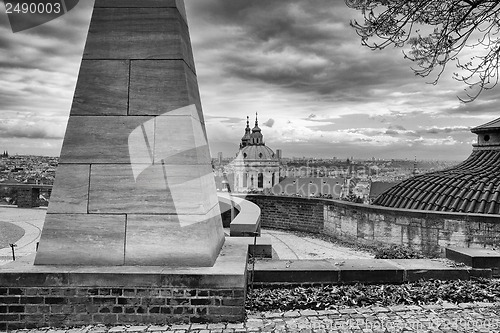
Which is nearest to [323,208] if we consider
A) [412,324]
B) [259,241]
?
[259,241]

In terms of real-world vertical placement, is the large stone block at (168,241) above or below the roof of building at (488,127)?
below

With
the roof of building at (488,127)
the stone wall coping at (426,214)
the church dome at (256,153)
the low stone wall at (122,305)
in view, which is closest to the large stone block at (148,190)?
the low stone wall at (122,305)

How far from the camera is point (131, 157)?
4496mm

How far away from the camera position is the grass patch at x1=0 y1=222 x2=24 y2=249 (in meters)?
9.86

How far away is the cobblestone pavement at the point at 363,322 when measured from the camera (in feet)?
12.8

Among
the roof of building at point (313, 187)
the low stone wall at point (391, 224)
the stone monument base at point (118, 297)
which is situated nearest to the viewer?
the stone monument base at point (118, 297)

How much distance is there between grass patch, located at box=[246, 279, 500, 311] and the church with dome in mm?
92044

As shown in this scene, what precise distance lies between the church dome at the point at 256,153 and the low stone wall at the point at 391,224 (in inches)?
3434

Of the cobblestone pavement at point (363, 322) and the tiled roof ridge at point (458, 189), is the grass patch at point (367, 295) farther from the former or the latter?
the tiled roof ridge at point (458, 189)

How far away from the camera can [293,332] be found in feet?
12.6

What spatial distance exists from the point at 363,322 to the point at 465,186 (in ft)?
32.4

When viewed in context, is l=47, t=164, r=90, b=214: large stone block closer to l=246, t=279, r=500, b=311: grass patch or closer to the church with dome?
l=246, t=279, r=500, b=311: grass patch

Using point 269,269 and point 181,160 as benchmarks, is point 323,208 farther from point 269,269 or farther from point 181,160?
point 181,160

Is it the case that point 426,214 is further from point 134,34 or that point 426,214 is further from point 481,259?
point 134,34
